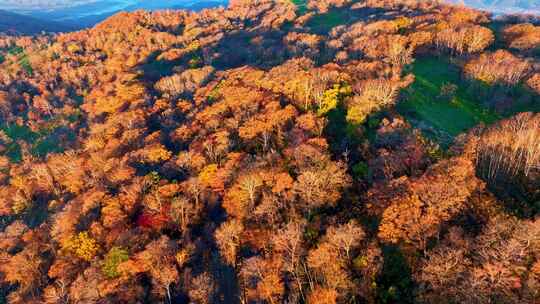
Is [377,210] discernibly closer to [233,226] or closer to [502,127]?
[233,226]

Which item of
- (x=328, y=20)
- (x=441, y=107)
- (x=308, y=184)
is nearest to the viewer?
(x=308, y=184)

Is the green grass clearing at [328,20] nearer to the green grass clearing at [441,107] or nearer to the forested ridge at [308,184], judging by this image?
the forested ridge at [308,184]

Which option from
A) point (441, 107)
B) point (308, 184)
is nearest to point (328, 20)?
point (441, 107)

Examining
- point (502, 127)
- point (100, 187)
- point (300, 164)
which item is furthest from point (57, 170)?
A: point (502, 127)

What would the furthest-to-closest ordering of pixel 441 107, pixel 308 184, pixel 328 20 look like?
pixel 328 20 → pixel 441 107 → pixel 308 184

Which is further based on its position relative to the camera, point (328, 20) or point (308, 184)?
point (328, 20)

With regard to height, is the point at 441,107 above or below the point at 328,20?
below

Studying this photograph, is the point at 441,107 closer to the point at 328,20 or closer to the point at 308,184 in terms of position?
the point at 308,184

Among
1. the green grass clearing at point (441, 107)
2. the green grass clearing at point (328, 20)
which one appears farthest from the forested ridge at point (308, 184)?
the green grass clearing at point (328, 20)
